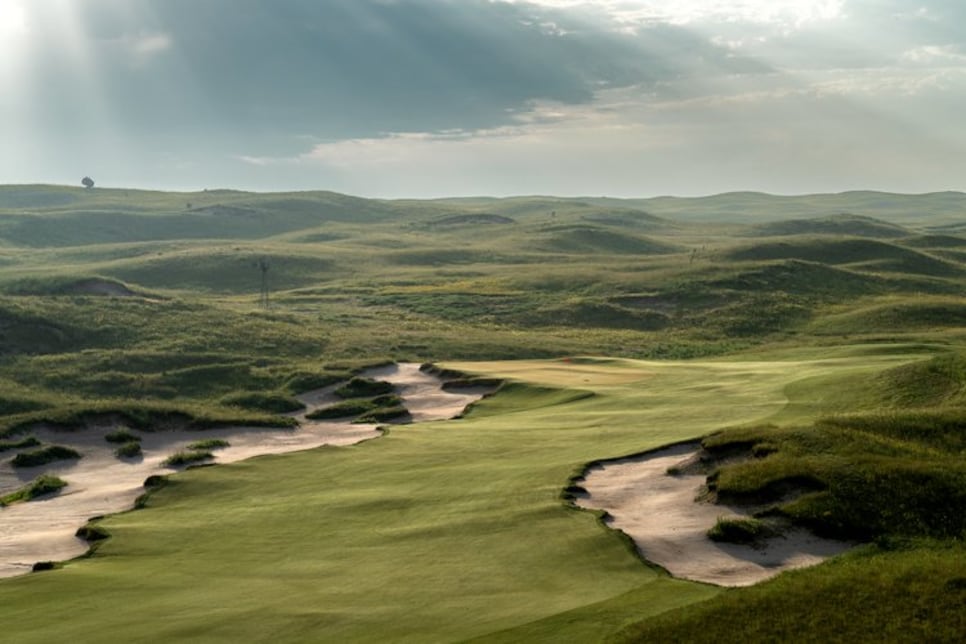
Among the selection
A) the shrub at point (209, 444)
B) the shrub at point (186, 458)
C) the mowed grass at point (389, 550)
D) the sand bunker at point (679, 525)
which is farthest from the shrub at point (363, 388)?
the sand bunker at point (679, 525)

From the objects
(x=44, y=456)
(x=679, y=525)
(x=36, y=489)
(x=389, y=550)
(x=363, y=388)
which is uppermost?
(x=679, y=525)

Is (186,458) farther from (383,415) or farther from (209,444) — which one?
(383,415)

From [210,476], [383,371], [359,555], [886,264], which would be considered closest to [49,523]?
[210,476]

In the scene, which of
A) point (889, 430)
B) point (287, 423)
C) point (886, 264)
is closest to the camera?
point (889, 430)

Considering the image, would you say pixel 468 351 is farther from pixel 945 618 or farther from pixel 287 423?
pixel 945 618

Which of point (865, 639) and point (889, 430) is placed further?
point (889, 430)

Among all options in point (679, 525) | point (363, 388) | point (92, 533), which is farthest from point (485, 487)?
point (363, 388)

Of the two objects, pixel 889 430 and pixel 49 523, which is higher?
pixel 889 430
